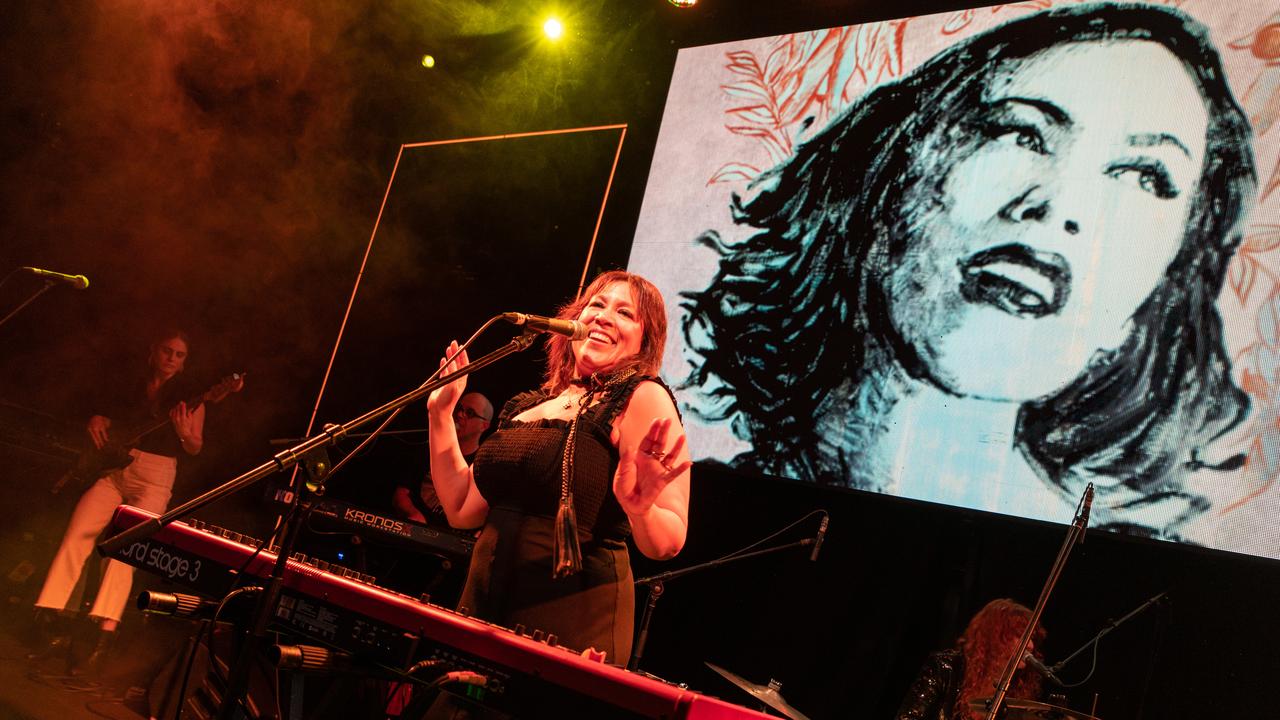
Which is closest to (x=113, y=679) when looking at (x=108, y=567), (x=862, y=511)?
(x=108, y=567)

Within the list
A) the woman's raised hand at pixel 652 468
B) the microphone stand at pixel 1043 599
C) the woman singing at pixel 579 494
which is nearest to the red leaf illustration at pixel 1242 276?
the microphone stand at pixel 1043 599

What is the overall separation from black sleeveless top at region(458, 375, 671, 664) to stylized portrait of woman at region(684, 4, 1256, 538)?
1833 millimetres

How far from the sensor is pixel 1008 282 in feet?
11.8

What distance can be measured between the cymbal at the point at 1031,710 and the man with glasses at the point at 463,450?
3.10m

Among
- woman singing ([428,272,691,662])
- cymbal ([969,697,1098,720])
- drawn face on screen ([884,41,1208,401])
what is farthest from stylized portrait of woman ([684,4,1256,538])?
woman singing ([428,272,691,662])

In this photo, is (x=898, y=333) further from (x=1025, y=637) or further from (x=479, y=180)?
(x=479, y=180)

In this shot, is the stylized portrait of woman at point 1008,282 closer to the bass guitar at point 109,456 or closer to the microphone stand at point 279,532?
the microphone stand at point 279,532

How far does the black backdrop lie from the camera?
12.4ft

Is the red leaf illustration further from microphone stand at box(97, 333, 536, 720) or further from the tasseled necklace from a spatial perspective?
microphone stand at box(97, 333, 536, 720)

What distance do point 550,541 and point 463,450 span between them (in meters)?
3.22

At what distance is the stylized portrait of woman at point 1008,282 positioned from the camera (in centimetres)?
325

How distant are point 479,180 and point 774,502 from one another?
3074 millimetres

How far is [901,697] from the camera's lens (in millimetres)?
3615

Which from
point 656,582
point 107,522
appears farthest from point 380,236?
point 656,582
